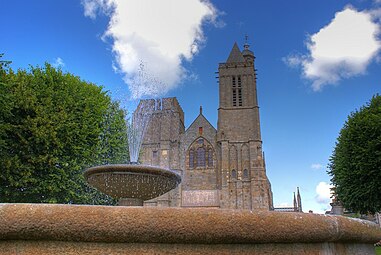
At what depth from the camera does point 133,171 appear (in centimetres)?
888

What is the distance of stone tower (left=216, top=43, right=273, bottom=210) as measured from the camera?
4144 cm

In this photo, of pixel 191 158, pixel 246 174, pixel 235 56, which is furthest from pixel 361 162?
pixel 235 56

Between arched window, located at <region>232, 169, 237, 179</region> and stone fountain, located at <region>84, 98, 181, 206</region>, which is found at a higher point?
arched window, located at <region>232, 169, 237, 179</region>

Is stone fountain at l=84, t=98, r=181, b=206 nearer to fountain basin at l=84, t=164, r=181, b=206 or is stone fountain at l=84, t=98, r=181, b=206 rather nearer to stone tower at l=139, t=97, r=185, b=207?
fountain basin at l=84, t=164, r=181, b=206

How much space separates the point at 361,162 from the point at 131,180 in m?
16.1

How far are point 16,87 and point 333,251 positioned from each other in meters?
16.0

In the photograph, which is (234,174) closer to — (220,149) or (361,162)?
(220,149)

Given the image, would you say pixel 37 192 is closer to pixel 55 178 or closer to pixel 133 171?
pixel 55 178

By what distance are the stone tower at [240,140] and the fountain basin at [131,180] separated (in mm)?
31312

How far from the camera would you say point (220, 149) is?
44.7 metres

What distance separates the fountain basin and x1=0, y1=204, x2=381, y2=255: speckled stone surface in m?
6.09

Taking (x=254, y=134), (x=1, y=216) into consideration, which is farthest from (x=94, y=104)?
(x=254, y=134)

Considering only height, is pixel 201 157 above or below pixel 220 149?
below

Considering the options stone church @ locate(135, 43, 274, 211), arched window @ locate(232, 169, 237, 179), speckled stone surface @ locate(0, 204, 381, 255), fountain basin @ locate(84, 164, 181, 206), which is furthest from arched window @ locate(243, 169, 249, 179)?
speckled stone surface @ locate(0, 204, 381, 255)
